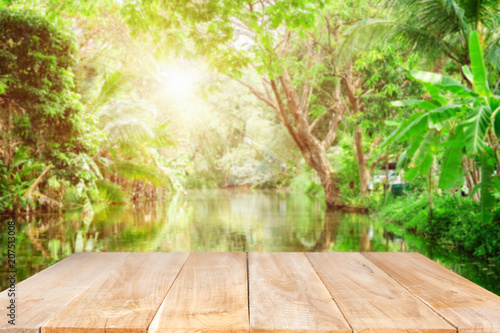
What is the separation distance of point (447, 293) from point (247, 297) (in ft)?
1.96

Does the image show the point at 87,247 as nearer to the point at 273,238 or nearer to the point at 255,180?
the point at 273,238

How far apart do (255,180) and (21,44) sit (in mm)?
24932

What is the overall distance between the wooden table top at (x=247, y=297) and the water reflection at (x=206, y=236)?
139 inches

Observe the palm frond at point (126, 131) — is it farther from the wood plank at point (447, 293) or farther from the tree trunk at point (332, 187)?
the wood plank at point (447, 293)

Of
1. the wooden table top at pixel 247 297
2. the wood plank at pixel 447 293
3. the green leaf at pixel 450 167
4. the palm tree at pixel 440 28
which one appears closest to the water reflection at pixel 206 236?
the green leaf at pixel 450 167

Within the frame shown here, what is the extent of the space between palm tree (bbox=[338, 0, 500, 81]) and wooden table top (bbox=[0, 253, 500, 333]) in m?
6.25

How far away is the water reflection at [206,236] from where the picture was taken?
6.13 meters

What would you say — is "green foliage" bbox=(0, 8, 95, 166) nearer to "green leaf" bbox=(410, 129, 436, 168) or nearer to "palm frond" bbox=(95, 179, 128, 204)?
"palm frond" bbox=(95, 179, 128, 204)

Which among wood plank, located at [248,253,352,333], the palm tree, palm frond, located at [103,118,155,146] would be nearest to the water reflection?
palm frond, located at [103,118,155,146]

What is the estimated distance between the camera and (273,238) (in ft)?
25.7

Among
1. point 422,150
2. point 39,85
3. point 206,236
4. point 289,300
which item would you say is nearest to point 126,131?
point 39,85

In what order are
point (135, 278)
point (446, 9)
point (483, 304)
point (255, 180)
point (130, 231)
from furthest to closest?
1. point (255, 180)
2. point (130, 231)
3. point (446, 9)
4. point (135, 278)
5. point (483, 304)

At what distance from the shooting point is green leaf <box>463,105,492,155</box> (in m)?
3.98

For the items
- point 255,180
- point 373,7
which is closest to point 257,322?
point 373,7
